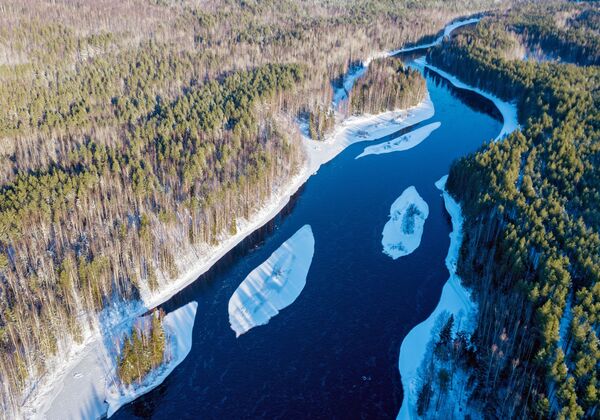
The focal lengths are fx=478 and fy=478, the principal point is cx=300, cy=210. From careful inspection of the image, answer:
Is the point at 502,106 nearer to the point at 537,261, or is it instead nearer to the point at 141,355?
the point at 537,261

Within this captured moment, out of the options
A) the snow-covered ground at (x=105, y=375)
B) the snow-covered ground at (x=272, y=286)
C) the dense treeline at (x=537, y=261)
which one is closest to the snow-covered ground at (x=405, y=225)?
the dense treeline at (x=537, y=261)

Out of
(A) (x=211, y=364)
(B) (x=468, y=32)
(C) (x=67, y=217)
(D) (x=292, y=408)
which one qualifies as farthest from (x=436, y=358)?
(B) (x=468, y=32)

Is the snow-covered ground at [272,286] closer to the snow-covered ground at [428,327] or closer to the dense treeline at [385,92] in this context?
the snow-covered ground at [428,327]

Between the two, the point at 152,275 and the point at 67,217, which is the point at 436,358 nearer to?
the point at 152,275

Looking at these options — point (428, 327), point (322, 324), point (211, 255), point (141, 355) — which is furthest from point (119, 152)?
point (428, 327)

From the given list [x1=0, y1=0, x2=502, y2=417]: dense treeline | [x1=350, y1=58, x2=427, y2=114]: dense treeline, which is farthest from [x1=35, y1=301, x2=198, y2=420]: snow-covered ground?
[x1=350, y1=58, x2=427, y2=114]: dense treeline

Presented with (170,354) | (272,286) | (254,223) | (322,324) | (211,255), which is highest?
(254,223)
